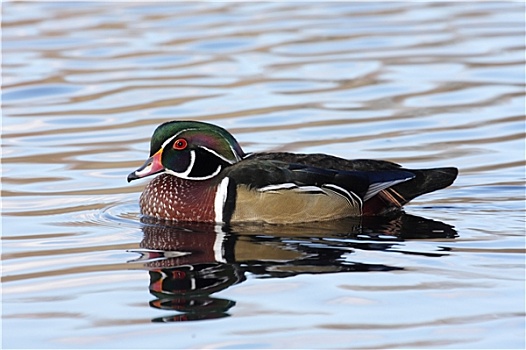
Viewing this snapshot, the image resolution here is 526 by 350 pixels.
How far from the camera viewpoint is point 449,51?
14695 mm

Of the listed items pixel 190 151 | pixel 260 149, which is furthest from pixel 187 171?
pixel 260 149

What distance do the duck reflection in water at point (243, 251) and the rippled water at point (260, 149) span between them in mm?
20

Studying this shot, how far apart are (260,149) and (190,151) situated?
87.3 inches

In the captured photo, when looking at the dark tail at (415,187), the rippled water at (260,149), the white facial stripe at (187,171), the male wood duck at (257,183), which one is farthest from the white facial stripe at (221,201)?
the dark tail at (415,187)

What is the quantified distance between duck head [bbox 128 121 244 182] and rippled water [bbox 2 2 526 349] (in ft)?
1.28

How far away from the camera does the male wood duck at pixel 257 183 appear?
7.98 meters

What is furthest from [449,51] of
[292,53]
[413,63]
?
[292,53]

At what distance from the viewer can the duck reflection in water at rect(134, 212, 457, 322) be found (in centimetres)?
634

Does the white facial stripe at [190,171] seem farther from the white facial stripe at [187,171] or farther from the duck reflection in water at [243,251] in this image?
the duck reflection in water at [243,251]

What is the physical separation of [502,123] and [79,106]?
3.96m

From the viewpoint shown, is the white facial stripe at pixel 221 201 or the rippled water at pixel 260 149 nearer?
the rippled water at pixel 260 149

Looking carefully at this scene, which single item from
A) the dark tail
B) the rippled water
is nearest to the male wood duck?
the dark tail

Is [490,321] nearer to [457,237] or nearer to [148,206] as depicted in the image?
[457,237]

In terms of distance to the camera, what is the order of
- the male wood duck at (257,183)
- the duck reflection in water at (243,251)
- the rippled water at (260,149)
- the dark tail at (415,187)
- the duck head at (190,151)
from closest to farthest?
1. the rippled water at (260,149)
2. the duck reflection in water at (243,251)
3. the male wood duck at (257,183)
4. the duck head at (190,151)
5. the dark tail at (415,187)
